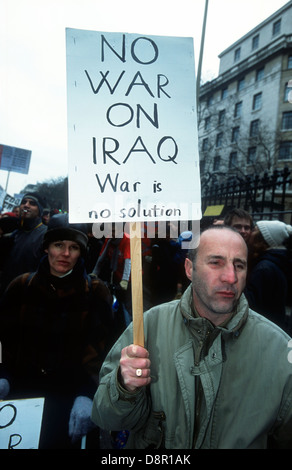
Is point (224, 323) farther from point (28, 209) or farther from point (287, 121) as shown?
point (287, 121)

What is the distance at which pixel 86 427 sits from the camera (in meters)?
1.61

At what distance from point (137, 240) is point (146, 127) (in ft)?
1.68

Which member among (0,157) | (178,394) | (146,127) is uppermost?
(0,157)

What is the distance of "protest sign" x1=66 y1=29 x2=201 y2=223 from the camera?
113cm

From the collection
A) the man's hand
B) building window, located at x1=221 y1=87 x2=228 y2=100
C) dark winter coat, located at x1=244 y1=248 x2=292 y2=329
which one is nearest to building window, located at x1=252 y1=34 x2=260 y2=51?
building window, located at x1=221 y1=87 x2=228 y2=100

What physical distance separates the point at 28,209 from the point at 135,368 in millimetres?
3144

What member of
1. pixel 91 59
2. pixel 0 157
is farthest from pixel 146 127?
pixel 0 157

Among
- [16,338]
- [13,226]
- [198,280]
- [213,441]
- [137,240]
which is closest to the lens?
[137,240]

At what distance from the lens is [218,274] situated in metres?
1.47

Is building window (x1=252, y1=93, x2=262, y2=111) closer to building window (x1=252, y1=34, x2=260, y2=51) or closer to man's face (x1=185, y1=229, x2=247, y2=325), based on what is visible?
building window (x1=252, y1=34, x2=260, y2=51)

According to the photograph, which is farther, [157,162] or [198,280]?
[198,280]

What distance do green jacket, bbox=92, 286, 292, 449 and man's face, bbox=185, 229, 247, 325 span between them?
0.32 ft

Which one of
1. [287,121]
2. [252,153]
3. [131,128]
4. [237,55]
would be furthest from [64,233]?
[237,55]
